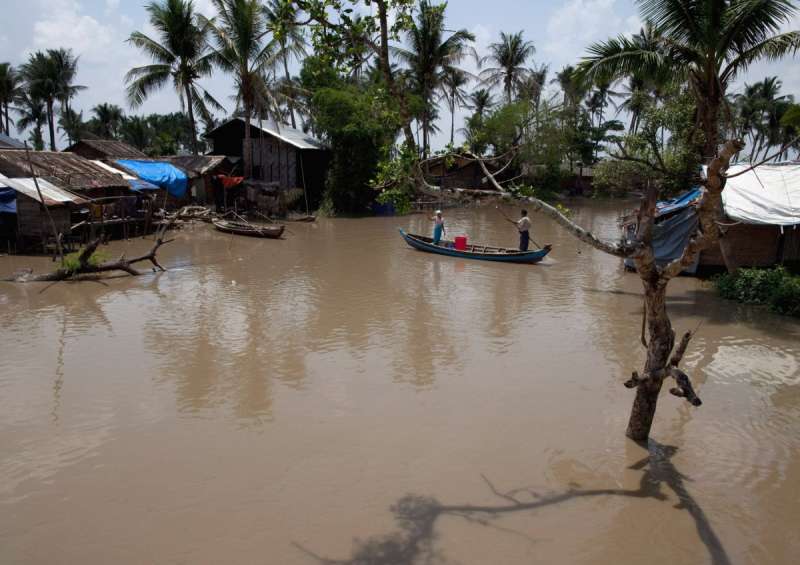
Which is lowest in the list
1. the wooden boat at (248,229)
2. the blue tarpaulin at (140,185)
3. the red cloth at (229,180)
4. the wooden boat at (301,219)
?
the wooden boat at (248,229)

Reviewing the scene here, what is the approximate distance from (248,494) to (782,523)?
473 cm

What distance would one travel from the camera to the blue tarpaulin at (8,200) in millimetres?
15594

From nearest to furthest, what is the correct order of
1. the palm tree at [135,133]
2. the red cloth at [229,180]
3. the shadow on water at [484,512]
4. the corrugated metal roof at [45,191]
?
the shadow on water at [484,512]
the corrugated metal roof at [45,191]
the red cloth at [229,180]
the palm tree at [135,133]

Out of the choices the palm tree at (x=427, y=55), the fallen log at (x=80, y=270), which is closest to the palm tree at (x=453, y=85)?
the palm tree at (x=427, y=55)

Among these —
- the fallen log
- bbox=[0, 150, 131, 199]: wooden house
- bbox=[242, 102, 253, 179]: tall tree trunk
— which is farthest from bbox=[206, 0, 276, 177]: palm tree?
the fallen log

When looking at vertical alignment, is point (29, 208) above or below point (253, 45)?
below

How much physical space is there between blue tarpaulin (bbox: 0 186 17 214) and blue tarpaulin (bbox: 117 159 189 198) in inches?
244

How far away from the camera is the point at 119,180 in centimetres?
1998

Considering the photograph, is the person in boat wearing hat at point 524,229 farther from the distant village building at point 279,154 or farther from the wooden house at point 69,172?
the distant village building at point 279,154

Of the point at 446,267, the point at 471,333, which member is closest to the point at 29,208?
the point at 446,267

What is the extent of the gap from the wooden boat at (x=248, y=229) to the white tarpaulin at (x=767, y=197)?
13.4 m

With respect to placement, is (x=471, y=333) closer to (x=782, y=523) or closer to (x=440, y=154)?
(x=440, y=154)

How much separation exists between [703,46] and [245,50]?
1822cm

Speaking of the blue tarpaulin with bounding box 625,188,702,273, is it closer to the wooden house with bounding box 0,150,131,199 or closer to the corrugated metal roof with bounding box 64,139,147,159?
the wooden house with bounding box 0,150,131,199
